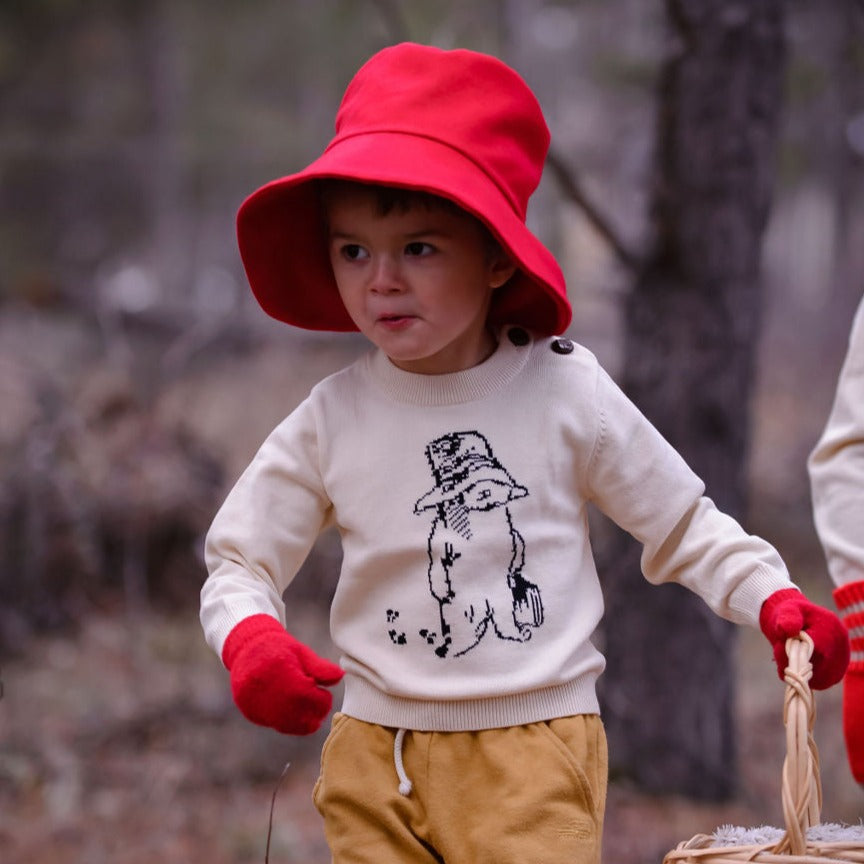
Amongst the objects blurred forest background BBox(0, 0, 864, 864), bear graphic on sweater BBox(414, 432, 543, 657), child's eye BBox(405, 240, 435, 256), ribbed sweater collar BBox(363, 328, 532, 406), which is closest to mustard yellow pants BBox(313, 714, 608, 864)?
bear graphic on sweater BBox(414, 432, 543, 657)

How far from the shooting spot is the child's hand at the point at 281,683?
1.95 meters

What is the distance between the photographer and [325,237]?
2.43 meters

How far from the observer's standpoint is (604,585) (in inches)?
165

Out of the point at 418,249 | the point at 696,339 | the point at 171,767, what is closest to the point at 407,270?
the point at 418,249

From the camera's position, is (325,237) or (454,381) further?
(325,237)

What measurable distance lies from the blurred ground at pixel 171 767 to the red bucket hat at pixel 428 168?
2.33m

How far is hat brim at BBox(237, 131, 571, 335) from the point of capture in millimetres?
2064

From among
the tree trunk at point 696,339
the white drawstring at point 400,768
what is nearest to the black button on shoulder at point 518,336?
the white drawstring at point 400,768

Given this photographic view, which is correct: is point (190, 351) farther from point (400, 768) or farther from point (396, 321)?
point (400, 768)

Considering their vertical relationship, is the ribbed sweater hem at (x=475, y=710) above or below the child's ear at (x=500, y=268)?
below

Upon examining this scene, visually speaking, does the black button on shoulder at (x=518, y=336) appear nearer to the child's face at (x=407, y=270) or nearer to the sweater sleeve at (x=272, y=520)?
the child's face at (x=407, y=270)

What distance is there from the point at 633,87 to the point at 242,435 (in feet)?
15.5

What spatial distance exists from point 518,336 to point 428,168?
427 mm

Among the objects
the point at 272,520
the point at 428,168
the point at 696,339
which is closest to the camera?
the point at 428,168
